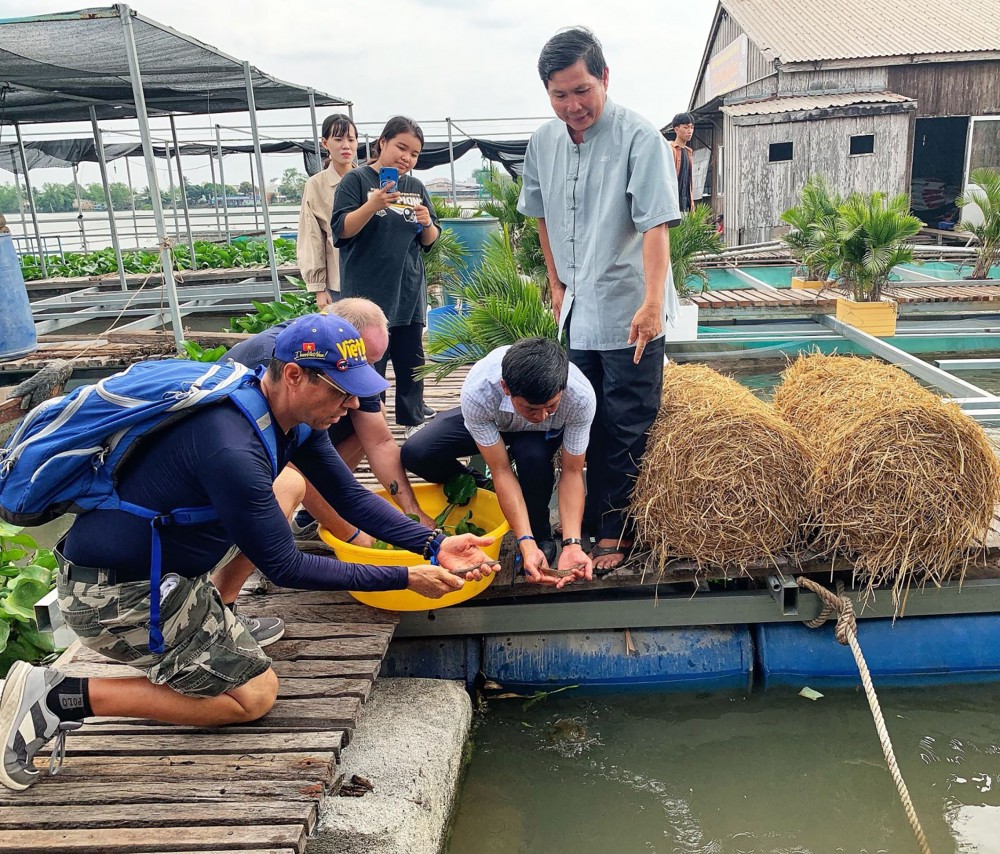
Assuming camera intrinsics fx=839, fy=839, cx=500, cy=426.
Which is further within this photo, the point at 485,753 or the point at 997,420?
the point at 997,420

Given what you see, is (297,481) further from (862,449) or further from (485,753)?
(862,449)

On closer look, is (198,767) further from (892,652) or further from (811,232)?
(811,232)

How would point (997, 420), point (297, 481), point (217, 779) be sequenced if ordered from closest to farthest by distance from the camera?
point (217, 779) < point (297, 481) < point (997, 420)

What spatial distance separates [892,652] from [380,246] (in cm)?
283

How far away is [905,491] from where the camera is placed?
2924mm

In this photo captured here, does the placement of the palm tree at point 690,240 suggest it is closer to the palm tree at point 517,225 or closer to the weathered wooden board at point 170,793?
the palm tree at point 517,225

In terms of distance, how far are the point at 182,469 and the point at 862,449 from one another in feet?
7.44

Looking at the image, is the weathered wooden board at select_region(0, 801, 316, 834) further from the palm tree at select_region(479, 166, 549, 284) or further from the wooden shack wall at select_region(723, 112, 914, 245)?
the wooden shack wall at select_region(723, 112, 914, 245)

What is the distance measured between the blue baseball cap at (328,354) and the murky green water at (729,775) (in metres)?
1.52

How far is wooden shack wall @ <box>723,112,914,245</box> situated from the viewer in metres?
14.8

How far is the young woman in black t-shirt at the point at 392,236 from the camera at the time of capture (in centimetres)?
382

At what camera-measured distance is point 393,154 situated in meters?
3.83

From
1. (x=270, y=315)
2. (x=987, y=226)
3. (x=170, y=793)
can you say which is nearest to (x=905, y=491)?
(x=170, y=793)

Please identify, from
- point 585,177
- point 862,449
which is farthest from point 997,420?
point 585,177
